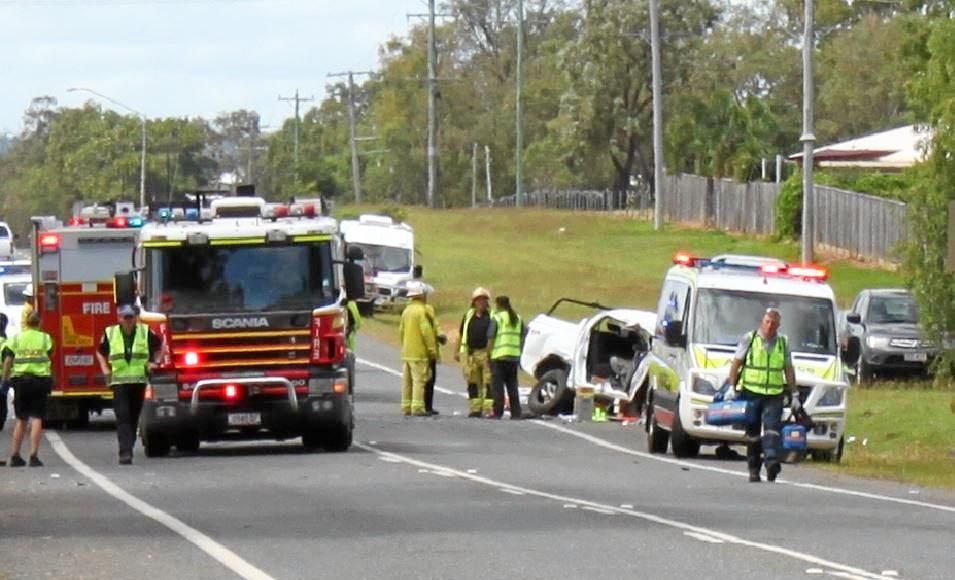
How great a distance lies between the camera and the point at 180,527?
1625 centimetres

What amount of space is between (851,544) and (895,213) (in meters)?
41.6

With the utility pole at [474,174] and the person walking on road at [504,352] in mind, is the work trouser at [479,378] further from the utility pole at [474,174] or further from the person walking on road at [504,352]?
the utility pole at [474,174]

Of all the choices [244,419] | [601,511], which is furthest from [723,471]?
[601,511]

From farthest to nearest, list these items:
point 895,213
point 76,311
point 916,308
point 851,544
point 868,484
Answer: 1. point 895,213
2. point 916,308
3. point 76,311
4. point 868,484
5. point 851,544

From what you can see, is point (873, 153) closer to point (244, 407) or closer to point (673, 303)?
point (673, 303)

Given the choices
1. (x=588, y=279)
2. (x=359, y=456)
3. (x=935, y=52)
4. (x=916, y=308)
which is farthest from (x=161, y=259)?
(x=588, y=279)

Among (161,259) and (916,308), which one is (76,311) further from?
(916,308)

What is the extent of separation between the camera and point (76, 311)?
2995cm

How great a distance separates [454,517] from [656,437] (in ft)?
30.1

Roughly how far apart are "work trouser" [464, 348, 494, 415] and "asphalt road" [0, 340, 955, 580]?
16.8 ft

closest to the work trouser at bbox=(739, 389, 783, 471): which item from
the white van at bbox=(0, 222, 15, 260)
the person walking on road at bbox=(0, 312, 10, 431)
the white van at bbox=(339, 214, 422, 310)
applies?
the person walking on road at bbox=(0, 312, 10, 431)

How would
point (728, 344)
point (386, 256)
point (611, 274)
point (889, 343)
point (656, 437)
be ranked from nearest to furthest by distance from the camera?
point (728, 344) < point (656, 437) < point (889, 343) < point (386, 256) < point (611, 274)

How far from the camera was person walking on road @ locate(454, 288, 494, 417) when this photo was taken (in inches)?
1233

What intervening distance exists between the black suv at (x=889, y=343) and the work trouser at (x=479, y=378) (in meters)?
7.59
